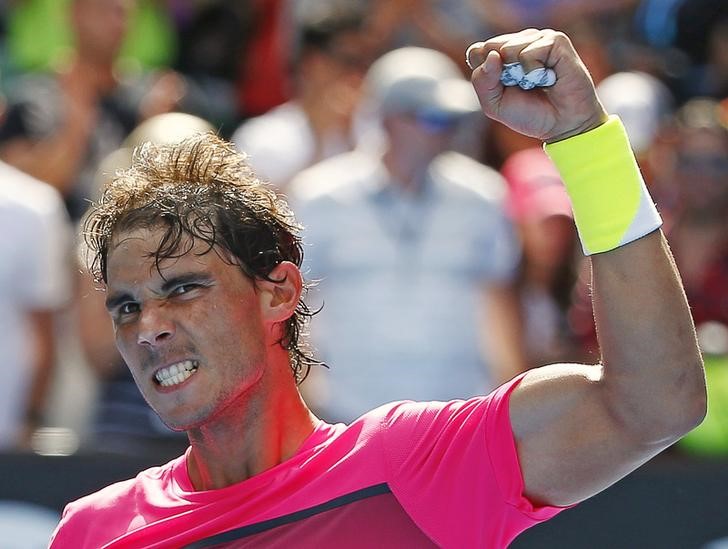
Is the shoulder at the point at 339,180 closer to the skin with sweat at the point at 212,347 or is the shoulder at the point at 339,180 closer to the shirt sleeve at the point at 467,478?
the skin with sweat at the point at 212,347

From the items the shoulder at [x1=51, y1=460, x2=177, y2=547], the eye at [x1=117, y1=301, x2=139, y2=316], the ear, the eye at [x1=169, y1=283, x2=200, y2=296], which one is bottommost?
the shoulder at [x1=51, y1=460, x2=177, y2=547]

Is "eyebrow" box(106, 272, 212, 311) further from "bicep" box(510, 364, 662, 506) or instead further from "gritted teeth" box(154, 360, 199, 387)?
"bicep" box(510, 364, 662, 506)

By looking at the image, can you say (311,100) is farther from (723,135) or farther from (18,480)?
(18,480)

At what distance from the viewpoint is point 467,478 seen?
241 cm

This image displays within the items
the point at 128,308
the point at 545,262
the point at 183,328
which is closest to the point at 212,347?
the point at 183,328

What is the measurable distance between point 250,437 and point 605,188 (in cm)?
82

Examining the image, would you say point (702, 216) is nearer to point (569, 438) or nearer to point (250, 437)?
point (250, 437)

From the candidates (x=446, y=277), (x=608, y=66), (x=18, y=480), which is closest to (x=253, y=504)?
(x=18, y=480)

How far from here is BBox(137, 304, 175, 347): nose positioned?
254 centimetres

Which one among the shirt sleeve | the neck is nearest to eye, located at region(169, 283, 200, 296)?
the neck

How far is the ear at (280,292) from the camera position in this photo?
8.84ft

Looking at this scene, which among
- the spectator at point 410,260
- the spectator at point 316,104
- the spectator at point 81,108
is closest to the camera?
the spectator at point 410,260

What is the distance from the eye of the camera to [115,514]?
2.72 meters

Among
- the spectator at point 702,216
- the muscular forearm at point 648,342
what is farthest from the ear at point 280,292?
the spectator at point 702,216
